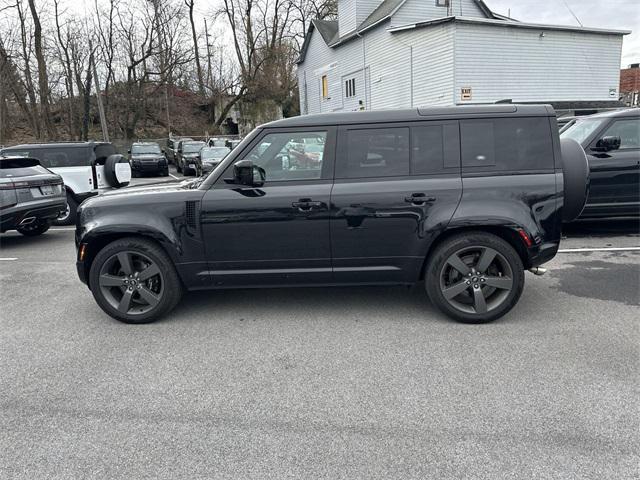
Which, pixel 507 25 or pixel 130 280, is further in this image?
pixel 507 25

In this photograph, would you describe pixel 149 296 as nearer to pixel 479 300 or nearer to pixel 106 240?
pixel 106 240

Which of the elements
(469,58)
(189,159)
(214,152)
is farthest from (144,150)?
(469,58)

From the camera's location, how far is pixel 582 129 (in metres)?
7.30

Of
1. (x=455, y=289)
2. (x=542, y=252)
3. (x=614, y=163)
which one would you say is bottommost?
(x=455, y=289)

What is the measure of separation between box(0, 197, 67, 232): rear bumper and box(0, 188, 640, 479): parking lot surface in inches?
122

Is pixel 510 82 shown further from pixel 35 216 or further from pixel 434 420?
pixel 434 420

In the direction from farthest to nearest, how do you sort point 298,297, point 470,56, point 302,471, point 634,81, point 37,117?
point 634,81, point 37,117, point 470,56, point 298,297, point 302,471

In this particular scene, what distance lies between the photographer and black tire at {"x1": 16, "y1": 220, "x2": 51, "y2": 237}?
8.72 metres

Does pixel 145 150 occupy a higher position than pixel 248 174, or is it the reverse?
pixel 145 150

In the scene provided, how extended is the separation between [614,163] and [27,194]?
9353 mm

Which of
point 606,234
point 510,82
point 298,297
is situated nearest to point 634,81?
point 510,82

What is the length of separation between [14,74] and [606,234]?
112 ft

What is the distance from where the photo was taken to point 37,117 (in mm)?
31453

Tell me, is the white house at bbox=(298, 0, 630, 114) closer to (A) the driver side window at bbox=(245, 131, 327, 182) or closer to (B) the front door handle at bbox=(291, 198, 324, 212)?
(A) the driver side window at bbox=(245, 131, 327, 182)
